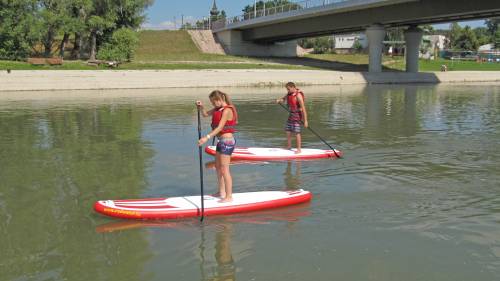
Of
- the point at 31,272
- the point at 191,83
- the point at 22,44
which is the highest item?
the point at 22,44

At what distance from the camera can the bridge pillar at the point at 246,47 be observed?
253 feet

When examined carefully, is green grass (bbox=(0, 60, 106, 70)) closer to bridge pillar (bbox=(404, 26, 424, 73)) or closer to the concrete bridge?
the concrete bridge

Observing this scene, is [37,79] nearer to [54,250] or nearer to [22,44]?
[22,44]

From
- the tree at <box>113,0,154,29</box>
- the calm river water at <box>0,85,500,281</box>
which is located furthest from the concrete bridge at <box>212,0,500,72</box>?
the calm river water at <box>0,85,500,281</box>

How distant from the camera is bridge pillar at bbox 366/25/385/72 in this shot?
179 ft

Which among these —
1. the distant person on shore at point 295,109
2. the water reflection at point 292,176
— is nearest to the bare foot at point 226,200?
the water reflection at point 292,176

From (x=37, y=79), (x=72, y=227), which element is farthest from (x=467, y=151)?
(x=37, y=79)

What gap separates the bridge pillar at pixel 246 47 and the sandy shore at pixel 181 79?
29.5 meters

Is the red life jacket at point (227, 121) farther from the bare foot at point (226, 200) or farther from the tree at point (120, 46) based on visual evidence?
the tree at point (120, 46)

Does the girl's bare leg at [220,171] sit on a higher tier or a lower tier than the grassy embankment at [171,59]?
lower

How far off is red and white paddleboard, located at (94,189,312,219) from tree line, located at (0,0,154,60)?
138ft

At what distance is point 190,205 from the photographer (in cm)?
783

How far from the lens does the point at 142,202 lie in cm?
790

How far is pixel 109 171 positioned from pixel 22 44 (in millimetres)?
39591
